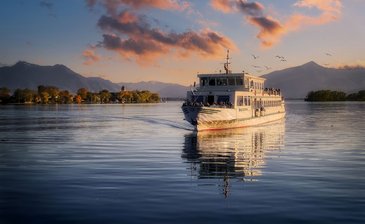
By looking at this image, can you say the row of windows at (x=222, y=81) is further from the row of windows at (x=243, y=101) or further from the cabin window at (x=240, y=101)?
the cabin window at (x=240, y=101)

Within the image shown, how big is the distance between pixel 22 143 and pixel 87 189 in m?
27.1

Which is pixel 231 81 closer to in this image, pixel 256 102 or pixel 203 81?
pixel 203 81

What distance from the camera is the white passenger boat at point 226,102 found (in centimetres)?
5875

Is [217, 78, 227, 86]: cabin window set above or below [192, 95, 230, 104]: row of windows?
above

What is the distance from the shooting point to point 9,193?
19.6 meters

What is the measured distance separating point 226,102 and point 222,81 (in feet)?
18.8

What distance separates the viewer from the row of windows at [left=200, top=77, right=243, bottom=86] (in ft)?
224

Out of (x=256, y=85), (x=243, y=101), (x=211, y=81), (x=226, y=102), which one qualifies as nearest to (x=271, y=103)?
(x=256, y=85)

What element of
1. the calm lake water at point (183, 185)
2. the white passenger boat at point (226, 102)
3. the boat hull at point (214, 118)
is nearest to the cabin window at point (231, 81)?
the white passenger boat at point (226, 102)

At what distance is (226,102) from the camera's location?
63.7 metres

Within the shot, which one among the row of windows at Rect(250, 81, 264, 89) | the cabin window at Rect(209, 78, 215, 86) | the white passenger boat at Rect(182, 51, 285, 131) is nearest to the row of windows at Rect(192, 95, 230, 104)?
the white passenger boat at Rect(182, 51, 285, 131)

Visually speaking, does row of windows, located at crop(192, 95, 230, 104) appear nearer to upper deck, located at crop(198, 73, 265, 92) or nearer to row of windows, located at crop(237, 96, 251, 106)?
upper deck, located at crop(198, 73, 265, 92)

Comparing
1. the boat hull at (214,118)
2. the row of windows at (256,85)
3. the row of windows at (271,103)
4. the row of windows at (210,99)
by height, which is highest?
the row of windows at (256,85)

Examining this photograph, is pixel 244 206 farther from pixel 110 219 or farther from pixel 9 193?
pixel 9 193
